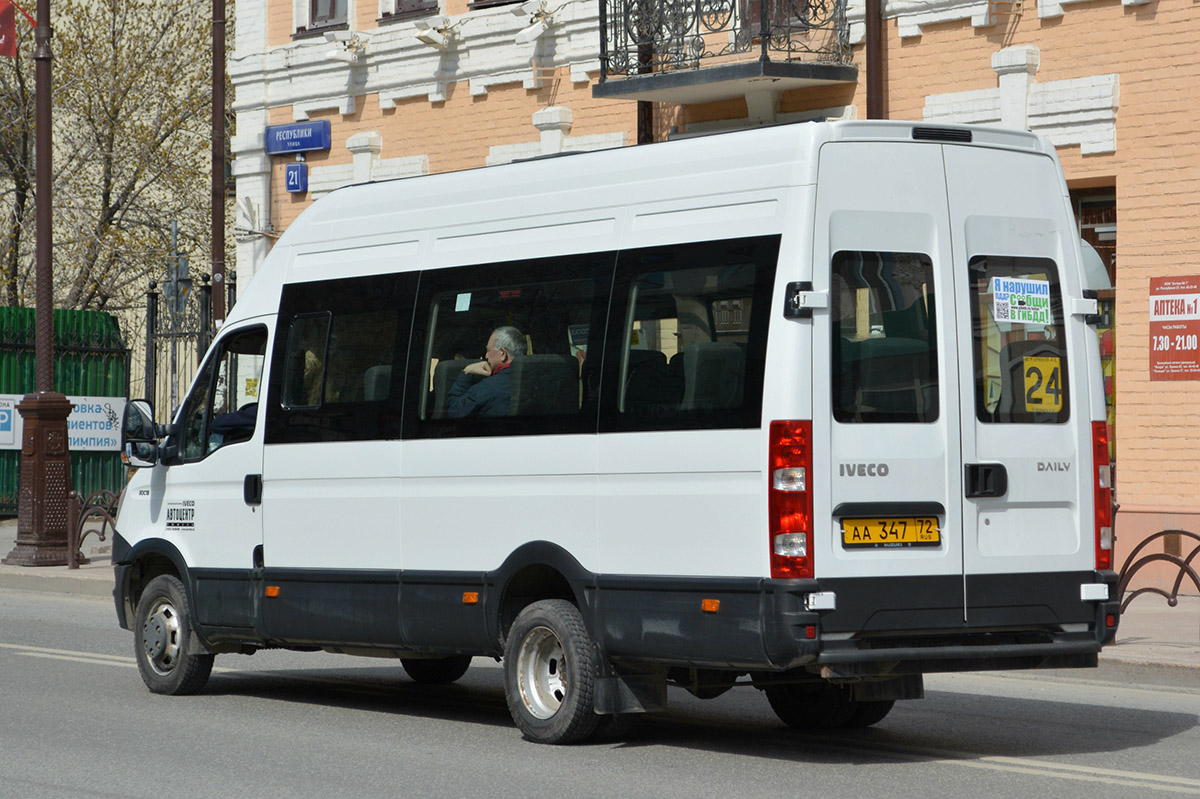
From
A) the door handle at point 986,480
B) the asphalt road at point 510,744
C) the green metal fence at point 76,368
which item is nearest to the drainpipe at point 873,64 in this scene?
the asphalt road at point 510,744

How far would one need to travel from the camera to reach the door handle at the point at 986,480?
8109 millimetres

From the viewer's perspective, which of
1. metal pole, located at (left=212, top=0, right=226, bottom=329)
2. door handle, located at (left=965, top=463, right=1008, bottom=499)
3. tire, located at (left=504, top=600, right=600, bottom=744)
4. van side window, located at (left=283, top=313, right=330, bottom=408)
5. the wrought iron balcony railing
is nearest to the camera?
door handle, located at (left=965, top=463, right=1008, bottom=499)

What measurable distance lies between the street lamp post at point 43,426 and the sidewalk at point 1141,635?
0.75 metres

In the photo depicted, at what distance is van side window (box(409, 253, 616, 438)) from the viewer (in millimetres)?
8727

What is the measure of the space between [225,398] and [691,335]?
3.59 metres

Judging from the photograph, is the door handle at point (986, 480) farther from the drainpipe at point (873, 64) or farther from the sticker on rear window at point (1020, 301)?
the drainpipe at point (873, 64)

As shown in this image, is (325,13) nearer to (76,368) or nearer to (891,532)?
(76,368)

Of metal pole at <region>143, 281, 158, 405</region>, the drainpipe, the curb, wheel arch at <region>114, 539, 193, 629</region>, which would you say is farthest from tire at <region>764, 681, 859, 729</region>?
metal pole at <region>143, 281, 158, 405</region>

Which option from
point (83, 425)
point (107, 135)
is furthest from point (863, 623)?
point (107, 135)

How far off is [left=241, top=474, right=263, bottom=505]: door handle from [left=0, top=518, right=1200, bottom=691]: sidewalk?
5.14 metres

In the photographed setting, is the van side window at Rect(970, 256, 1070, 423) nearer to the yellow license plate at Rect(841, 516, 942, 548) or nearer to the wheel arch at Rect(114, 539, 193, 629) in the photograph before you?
the yellow license plate at Rect(841, 516, 942, 548)

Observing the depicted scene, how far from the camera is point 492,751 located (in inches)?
339

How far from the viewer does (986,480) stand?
815 cm

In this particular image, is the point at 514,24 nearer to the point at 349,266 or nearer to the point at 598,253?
the point at 349,266
